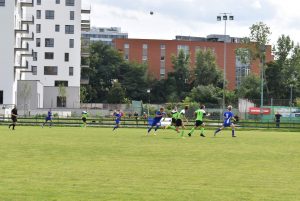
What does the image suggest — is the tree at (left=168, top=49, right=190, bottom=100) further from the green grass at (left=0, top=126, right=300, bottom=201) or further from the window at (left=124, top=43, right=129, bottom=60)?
the green grass at (left=0, top=126, right=300, bottom=201)

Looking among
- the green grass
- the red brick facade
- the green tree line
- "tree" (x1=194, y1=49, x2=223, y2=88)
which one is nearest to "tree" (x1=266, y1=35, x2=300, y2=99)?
the green tree line

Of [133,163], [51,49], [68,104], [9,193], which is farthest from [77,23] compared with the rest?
[9,193]

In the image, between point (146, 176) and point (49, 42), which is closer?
point (146, 176)

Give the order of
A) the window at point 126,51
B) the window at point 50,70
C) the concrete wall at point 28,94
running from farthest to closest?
the window at point 126,51 → the window at point 50,70 → the concrete wall at point 28,94

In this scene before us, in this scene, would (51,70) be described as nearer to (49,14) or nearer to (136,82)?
(49,14)

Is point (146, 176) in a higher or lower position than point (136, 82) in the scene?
lower

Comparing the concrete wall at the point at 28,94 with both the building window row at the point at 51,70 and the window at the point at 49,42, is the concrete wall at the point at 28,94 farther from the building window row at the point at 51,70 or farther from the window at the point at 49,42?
the window at the point at 49,42

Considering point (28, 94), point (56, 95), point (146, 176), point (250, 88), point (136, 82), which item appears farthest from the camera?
point (136, 82)

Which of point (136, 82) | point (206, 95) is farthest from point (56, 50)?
point (136, 82)

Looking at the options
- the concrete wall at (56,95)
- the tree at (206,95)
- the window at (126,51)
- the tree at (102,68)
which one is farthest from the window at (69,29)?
the window at (126,51)

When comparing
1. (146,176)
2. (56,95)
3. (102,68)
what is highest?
(102,68)

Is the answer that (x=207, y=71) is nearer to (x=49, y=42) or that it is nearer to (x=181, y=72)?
(x=181, y=72)

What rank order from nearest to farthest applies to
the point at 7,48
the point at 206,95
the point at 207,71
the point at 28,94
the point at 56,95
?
the point at 7,48 < the point at 28,94 < the point at 56,95 < the point at 206,95 < the point at 207,71

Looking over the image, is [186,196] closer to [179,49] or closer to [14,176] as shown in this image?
[14,176]
